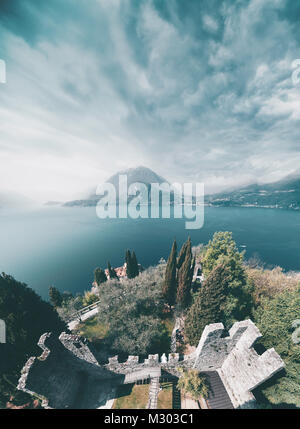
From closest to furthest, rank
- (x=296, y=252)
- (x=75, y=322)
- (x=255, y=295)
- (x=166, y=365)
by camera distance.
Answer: (x=166, y=365) < (x=255, y=295) < (x=75, y=322) < (x=296, y=252)

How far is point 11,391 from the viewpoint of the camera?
41.4 ft

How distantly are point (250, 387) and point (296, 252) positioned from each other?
81826 mm

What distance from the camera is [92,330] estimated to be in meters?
19.2

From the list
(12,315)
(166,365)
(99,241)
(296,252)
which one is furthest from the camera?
(99,241)

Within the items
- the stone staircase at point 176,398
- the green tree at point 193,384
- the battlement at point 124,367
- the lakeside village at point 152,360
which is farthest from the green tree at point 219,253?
the stone staircase at point 176,398

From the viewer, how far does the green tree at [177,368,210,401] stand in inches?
504

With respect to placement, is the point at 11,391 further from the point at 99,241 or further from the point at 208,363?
the point at 99,241

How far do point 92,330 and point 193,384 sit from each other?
13.3 metres

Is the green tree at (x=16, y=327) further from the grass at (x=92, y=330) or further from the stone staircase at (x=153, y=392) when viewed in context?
the stone staircase at (x=153, y=392)

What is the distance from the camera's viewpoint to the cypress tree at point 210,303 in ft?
46.3

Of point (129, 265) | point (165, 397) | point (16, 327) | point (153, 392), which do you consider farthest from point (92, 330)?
point (129, 265)

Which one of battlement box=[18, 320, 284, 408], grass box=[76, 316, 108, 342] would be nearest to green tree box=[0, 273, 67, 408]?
battlement box=[18, 320, 284, 408]

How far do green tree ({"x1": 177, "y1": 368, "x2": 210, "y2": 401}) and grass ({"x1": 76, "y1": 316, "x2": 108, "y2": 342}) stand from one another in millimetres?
10126
